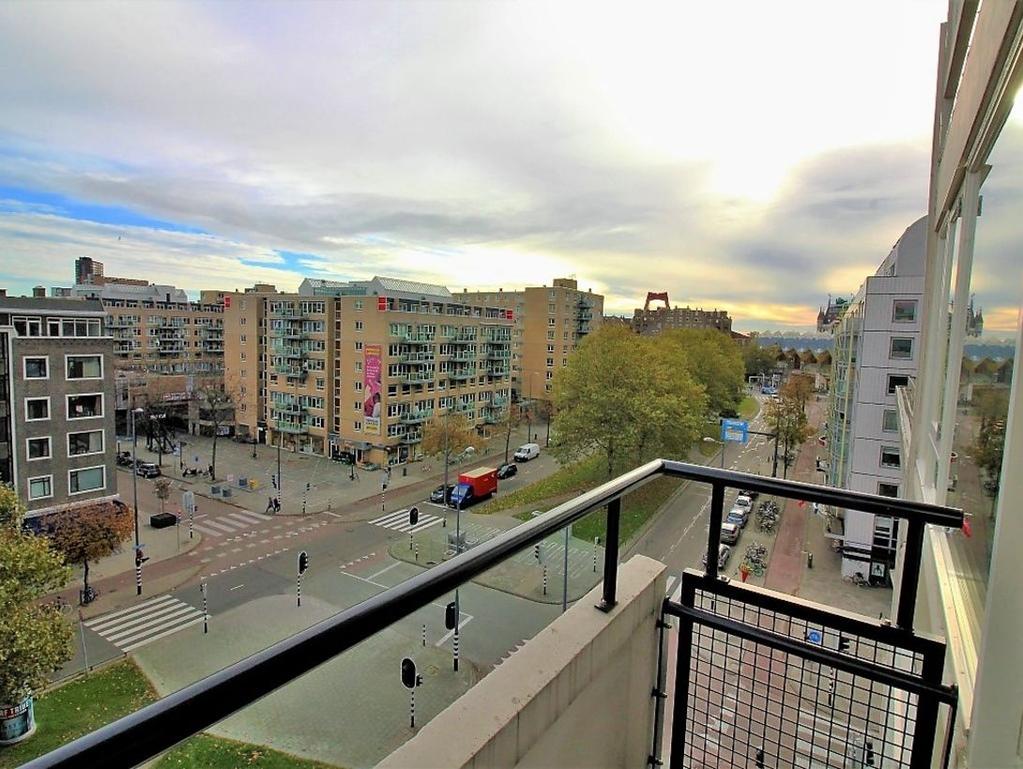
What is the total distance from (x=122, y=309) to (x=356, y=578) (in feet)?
110

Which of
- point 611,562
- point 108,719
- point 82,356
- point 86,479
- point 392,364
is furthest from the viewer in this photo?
point 392,364

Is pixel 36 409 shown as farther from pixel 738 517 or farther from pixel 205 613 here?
pixel 738 517

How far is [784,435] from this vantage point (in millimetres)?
22625

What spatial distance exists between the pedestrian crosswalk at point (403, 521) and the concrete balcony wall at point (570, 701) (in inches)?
599

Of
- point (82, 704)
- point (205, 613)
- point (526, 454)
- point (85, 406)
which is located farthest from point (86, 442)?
point (526, 454)

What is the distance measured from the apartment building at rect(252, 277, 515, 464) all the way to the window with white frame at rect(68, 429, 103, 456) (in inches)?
409

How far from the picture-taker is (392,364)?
80.0 feet

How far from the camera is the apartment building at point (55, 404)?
45.2ft

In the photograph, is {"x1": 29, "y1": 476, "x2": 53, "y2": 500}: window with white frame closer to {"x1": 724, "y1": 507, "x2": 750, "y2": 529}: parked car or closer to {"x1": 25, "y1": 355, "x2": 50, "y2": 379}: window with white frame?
{"x1": 25, "y1": 355, "x2": 50, "y2": 379}: window with white frame

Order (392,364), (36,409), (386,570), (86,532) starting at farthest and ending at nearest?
1. (392,364)
2. (36,409)
3. (386,570)
4. (86,532)

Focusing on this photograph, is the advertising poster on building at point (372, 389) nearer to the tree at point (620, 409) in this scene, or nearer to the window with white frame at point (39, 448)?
the tree at point (620, 409)

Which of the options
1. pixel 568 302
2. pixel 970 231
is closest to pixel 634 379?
pixel 970 231

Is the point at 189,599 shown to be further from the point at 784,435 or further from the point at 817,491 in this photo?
the point at 784,435

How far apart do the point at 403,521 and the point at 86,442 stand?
876cm
